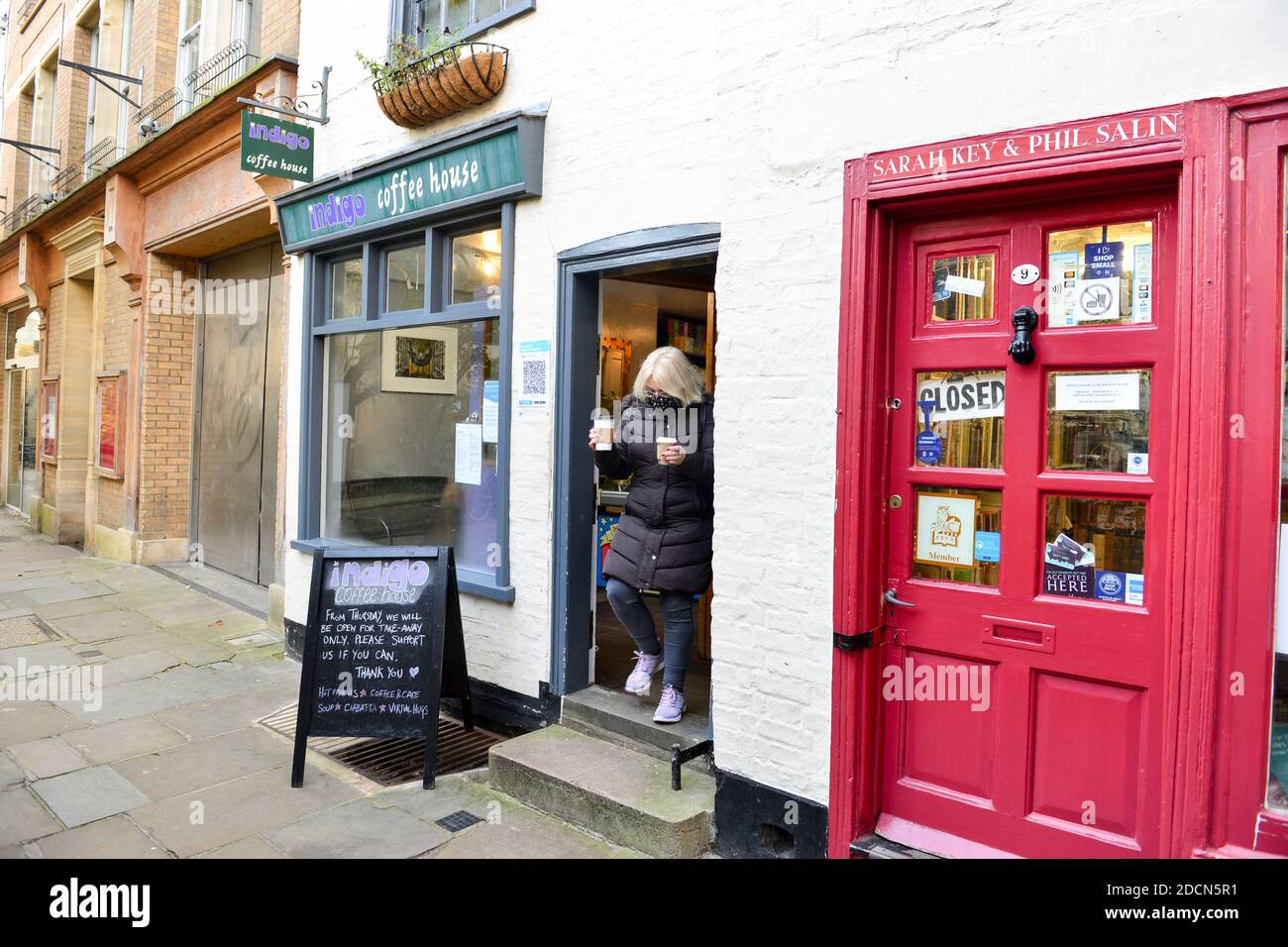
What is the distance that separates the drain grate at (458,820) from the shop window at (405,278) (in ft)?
11.1

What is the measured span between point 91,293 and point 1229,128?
568 inches

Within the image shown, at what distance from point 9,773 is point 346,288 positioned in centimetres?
391

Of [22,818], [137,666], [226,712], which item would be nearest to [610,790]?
[22,818]

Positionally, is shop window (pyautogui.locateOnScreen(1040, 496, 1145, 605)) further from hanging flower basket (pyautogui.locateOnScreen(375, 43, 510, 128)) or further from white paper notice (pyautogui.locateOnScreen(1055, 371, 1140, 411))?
hanging flower basket (pyautogui.locateOnScreen(375, 43, 510, 128))

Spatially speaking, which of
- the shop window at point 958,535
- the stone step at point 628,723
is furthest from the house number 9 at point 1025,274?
the stone step at point 628,723

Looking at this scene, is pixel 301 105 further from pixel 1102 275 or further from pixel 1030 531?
pixel 1030 531

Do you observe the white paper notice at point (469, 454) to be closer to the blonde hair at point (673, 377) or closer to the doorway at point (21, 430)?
the blonde hair at point (673, 377)

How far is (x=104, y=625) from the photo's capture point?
7.85 m

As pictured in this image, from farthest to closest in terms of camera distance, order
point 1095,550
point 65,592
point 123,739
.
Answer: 1. point 65,592
2. point 123,739
3. point 1095,550

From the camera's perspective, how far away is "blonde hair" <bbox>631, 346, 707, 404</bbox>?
4.47 m

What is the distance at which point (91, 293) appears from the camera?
12891mm

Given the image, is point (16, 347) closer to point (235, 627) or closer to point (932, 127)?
point (235, 627)

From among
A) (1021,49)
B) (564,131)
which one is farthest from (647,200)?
(1021,49)

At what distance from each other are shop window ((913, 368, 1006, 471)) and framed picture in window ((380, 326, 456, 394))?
3.56m
